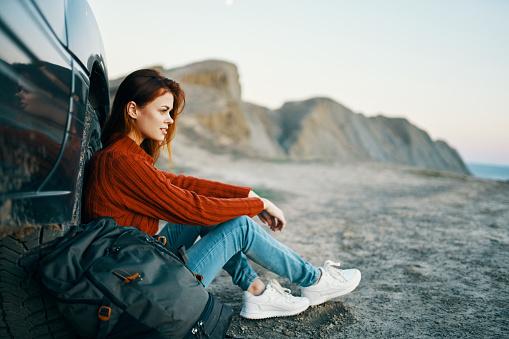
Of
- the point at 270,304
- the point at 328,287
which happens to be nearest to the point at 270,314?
the point at 270,304

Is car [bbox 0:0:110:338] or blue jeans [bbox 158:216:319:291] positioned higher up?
car [bbox 0:0:110:338]

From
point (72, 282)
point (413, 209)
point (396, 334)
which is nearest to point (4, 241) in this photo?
point (72, 282)

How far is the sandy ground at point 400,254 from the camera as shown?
6.65 ft

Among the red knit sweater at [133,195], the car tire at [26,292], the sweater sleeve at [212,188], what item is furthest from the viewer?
the sweater sleeve at [212,188]

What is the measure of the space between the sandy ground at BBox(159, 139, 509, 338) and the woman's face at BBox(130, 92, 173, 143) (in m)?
1.16

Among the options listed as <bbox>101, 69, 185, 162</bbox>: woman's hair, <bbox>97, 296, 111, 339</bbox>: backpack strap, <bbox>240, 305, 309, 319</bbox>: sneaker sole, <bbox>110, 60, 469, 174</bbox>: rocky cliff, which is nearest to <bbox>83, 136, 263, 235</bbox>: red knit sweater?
<bbox>101, 69, 185, 162</bbox>: woman's hair

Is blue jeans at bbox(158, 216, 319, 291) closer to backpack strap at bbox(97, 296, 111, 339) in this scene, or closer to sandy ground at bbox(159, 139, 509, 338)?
sandy ground at bbox(159, 139, 509, 338)

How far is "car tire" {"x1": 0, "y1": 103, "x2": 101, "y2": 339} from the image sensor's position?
111cm

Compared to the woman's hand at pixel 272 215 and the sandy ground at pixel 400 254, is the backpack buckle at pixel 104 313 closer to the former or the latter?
the sandy ground at pixel 400 254

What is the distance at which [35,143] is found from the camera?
3.43ft

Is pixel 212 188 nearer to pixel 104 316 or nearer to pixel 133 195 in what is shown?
pixel 133 195

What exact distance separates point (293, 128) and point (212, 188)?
37129 millimetres

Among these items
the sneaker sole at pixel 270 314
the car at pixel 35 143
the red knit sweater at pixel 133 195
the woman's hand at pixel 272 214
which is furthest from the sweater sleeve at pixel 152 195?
the sneaker sole at pixel 270 314

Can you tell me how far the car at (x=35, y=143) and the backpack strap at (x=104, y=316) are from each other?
0.49 feet
